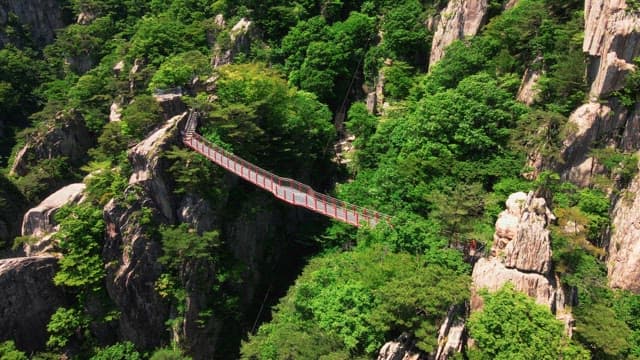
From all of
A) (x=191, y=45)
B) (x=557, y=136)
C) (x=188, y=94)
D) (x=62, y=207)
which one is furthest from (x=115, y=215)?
(x=557, y=136)

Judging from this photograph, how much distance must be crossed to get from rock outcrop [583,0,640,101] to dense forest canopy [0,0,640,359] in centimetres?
85

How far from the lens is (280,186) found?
89.9 feet

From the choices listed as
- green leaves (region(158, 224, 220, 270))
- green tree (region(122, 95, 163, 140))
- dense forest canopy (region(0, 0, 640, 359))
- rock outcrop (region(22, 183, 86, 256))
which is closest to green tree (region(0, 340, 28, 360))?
dense forest canopy (region(0, 0, 640, 359))

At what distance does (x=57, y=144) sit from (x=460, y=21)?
35.4 meters

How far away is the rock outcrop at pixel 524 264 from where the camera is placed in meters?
18.4

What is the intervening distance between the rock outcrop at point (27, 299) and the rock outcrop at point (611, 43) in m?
33.0

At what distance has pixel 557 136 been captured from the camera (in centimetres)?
2453

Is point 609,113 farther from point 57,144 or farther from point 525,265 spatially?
point 57,144

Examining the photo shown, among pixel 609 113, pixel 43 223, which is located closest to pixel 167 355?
pixel 43 223

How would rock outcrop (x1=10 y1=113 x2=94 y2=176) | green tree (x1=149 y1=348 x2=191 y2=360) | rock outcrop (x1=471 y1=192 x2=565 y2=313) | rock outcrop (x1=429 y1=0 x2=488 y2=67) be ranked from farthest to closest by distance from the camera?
rock outcrop (x1=10 y1=113 x2=94 y2=176)
rock outcrop (x1=429 y1=0 x2=488 y2=67)
green tree (x1=149 y1=348 x2=191 y2=360)
rock outcrop (x1=471 y1=192 x2=565 y2=313)

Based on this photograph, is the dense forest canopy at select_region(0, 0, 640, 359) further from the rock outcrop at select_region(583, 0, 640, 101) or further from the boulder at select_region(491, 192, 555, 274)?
the boulder at select_region(491, 192, 555, 274)

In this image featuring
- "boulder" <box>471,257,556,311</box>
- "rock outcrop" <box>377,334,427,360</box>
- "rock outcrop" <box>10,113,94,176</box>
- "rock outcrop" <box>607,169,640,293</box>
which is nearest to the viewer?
"rock outcrop" <box>377,334,427,360</box>

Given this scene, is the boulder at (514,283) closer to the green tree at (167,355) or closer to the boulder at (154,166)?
the green tree at (167,355)

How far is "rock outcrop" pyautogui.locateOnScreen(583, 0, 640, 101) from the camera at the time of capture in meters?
23.0
